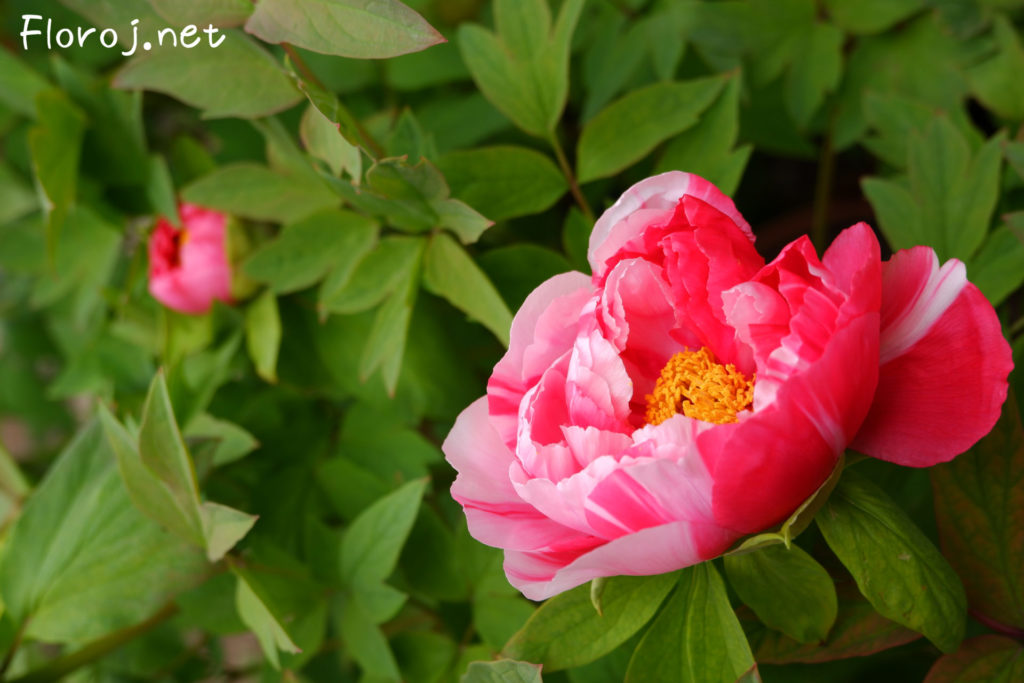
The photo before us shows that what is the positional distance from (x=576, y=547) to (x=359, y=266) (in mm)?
202

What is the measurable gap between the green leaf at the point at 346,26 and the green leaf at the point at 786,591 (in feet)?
0.72

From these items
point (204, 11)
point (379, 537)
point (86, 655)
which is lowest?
point (86, 655)

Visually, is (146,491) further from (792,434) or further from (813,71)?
(813,71)

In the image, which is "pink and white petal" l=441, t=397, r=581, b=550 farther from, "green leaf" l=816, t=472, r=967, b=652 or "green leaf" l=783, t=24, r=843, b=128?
"green leaf" l=783, t=24, r=843, b=128

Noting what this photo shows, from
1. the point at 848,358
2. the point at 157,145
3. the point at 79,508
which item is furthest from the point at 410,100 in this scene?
the point at 848,358

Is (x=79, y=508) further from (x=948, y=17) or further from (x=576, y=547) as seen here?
(x=948, y=17)

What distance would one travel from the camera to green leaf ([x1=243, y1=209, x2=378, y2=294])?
1.46ft

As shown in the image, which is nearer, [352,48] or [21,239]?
[352,48]

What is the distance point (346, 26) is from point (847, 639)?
0.30m

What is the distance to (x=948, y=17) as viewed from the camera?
0.51 m

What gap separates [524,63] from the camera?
424 millimetres

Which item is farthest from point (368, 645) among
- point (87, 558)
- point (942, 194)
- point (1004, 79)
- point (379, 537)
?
point (1004, 79)

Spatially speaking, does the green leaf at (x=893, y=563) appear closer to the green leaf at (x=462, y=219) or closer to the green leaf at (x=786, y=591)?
the green leaf at (x=786, y=591)

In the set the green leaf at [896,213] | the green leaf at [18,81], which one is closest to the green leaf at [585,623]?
the green leaf at [896,213]
